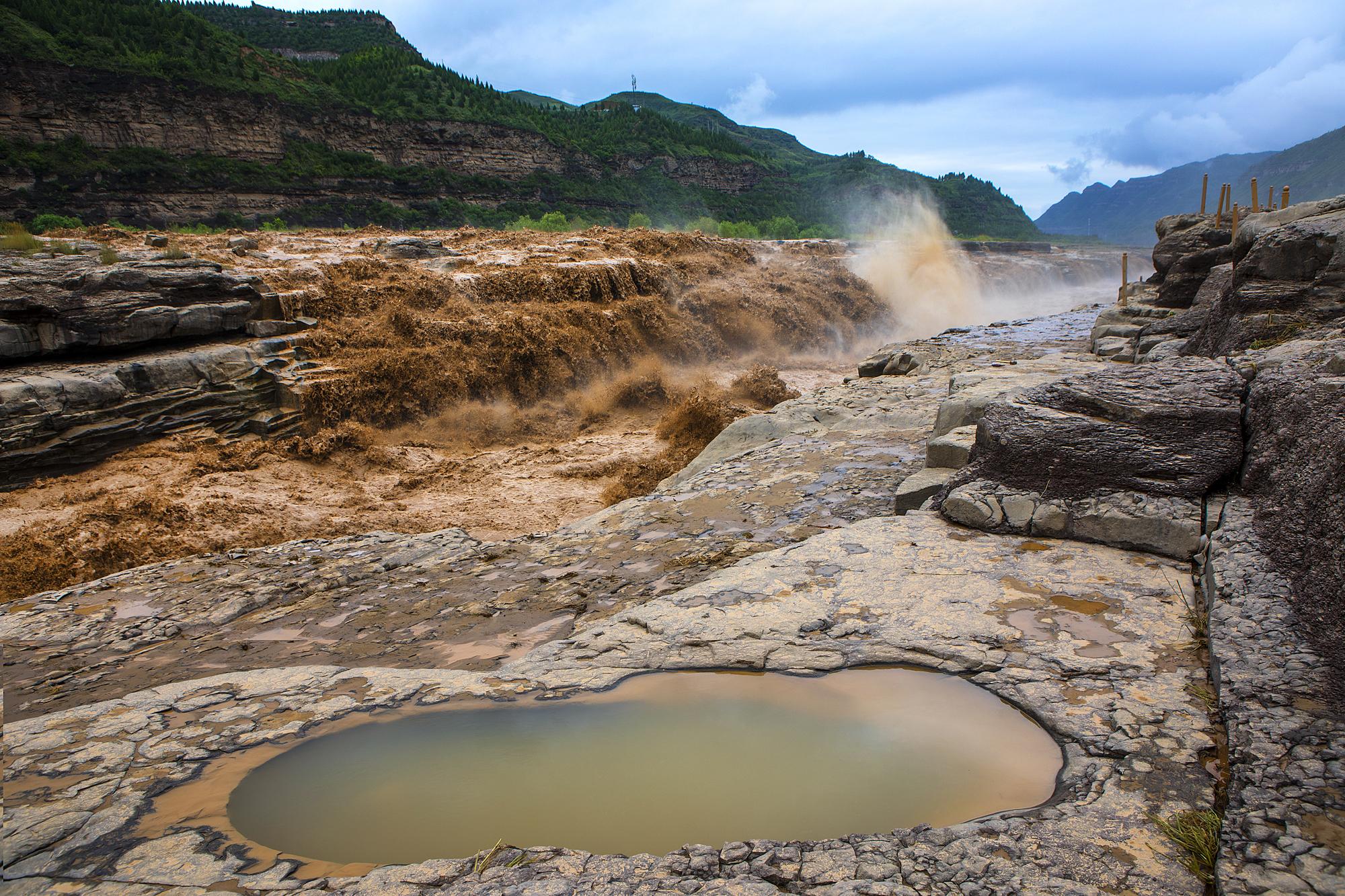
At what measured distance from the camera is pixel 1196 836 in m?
1.75

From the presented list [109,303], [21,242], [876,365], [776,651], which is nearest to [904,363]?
[876,365]

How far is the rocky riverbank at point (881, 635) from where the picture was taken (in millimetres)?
1827

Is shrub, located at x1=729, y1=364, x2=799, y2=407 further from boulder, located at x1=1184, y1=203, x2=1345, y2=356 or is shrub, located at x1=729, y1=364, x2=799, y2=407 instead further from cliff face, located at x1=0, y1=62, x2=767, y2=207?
cliff face, located at x1=0, y1=62, x2=767, y2=207

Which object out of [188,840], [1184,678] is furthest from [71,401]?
[1184,678]

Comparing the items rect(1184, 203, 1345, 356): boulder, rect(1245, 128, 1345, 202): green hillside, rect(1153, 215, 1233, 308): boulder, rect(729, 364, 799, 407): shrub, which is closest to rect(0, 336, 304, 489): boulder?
rect(729, 364, 799, 407): shrub

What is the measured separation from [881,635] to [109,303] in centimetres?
900

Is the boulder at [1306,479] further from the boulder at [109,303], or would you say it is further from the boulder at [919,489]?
the boulder at [109,303]

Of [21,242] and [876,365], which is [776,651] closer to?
[876,365]

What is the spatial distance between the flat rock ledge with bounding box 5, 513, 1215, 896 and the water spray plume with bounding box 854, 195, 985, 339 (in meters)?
18.3

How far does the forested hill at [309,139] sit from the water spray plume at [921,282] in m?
15.6

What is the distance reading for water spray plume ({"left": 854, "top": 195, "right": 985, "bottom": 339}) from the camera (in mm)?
21422

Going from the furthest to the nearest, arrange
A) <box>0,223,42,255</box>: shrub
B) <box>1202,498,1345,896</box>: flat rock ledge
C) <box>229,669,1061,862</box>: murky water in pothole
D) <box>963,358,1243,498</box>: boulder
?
<box>0,223,42,255</box>: shrub
<box>963,358,1243,498</box>: boulder
<box>229,669,1061,862</box>: murky water in pothole
<box>1202,498,1345,896</box>: flat rock ledge

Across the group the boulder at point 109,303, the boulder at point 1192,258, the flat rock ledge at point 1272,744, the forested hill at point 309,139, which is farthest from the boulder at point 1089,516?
the forested hill at point 309,139

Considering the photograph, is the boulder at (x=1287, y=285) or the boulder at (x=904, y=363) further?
the boulder at (x=904, y=363)
